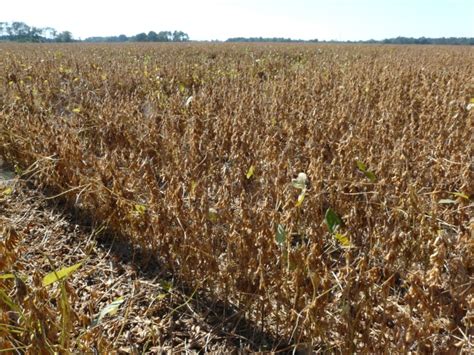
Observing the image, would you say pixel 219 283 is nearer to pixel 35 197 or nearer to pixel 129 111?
pixel 35 197

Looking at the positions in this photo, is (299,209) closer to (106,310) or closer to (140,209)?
(140,209)

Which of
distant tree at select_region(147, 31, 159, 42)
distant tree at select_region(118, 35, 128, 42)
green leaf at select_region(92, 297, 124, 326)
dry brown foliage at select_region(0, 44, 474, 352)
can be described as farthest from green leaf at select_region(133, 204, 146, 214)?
distant tree at select_region(118, 35, 128, 42)

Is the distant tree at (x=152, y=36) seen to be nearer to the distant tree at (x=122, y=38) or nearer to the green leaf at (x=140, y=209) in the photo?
the distant tree at (x=122, y=38)

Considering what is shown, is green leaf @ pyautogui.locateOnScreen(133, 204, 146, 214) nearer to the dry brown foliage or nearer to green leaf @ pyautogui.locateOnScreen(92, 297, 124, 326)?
the dry brown foliage

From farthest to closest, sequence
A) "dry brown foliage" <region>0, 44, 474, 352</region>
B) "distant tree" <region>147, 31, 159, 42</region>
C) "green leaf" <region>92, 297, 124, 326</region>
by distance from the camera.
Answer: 1. "distant tree" <region>147, 31, 159, 42</region>
2. "dry brown foliage" <region>0, 44, 474, 352</region>
3. "green leaf" <region>92, 297, 124, 326</region>

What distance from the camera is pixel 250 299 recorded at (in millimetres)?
1776

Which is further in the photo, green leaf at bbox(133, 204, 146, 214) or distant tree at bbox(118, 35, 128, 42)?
distant tree at bbox(118, 35, 128, 42)

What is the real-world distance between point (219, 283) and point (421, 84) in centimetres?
507

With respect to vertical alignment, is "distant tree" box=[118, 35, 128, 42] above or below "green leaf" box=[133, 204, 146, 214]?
above

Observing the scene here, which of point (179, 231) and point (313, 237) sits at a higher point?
point (313, 237)

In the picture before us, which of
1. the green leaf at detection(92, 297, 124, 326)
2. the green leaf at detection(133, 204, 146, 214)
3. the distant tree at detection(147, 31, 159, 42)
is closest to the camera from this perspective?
the green leaf at detection(92, 297, 124, 326)

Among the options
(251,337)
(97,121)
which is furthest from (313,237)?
(97,121)

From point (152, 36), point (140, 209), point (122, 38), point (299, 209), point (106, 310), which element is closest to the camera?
point (106, 310)

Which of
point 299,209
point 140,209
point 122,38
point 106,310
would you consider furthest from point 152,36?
point 106,310
